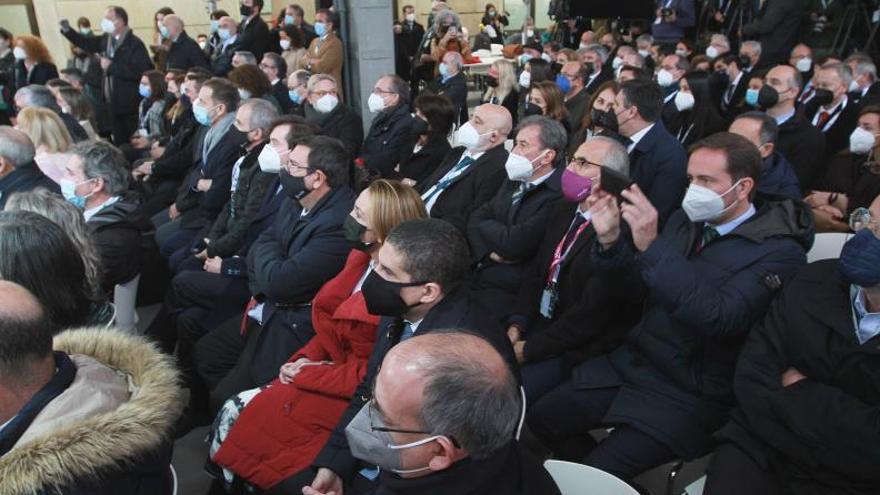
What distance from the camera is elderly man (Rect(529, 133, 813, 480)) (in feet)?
7.23

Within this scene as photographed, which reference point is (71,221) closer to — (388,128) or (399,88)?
(388,128)

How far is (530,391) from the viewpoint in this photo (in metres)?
2.84

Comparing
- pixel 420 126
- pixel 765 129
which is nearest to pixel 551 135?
pixel 765 129

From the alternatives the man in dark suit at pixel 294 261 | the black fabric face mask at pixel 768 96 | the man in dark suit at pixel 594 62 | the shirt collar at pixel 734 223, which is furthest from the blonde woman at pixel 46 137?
the man in dark suit at pixel 594 62

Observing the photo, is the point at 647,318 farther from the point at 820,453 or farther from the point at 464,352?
the point at 464,352

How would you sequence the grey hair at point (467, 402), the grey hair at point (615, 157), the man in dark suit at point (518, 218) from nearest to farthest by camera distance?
the grey hair at point (467, 402), the grey hair at point (615, 157), the man in dark suit at point (518, 218)

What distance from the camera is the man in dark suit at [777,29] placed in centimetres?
763

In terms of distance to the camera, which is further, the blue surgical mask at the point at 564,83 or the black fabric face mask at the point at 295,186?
the blue surgical mask at the point at 564,83

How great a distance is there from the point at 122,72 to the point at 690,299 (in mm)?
7951

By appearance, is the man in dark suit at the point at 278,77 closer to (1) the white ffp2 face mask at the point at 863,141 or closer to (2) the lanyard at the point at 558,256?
(2) the lanyard at the point at 558,256

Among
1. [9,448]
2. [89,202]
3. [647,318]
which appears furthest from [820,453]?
[89,202]

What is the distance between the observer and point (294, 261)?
3039 mm

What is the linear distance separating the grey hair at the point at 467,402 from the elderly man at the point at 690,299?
93cm

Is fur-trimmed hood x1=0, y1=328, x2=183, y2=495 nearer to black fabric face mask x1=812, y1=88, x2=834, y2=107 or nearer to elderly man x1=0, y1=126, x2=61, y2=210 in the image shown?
elderly man x1=0, y1=126, x2=61, y2=210
